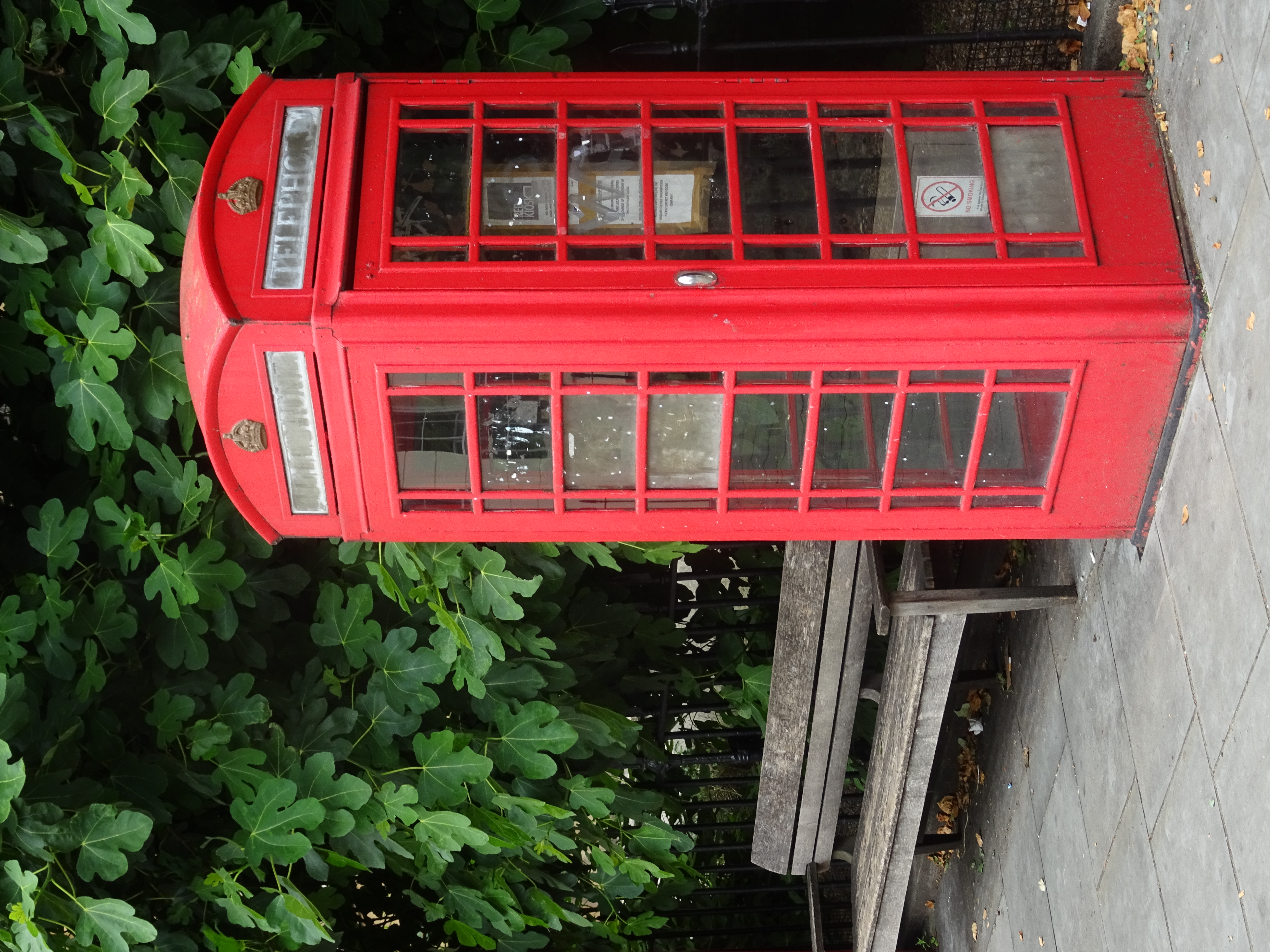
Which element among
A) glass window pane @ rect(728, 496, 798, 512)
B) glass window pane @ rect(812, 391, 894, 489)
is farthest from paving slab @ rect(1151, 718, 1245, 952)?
glass window pane @ rect(728, 496, 798, 512)

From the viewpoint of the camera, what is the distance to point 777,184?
396cm

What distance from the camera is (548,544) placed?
5.49m

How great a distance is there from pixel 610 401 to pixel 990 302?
1.26 metres

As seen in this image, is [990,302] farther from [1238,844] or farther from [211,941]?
[211,941]

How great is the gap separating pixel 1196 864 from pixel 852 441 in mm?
1910

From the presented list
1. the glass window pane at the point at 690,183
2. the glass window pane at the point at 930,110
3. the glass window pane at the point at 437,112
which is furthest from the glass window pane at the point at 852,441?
the glass window pane at the point at 437,112

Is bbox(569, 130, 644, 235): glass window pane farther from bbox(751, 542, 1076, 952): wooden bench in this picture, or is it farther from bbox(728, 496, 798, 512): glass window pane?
bbox(751, 542, 1076, 952): wooden bench

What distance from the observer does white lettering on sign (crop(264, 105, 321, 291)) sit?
3773 mm

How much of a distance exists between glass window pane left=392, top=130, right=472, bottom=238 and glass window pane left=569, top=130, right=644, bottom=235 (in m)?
0.35

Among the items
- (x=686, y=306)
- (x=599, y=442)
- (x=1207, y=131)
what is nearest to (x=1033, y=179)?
(x=1207, y=131)

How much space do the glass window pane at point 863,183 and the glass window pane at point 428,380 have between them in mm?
1339

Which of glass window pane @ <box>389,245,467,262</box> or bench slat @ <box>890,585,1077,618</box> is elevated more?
glass window pane @ <box>389,245,467,262</box>

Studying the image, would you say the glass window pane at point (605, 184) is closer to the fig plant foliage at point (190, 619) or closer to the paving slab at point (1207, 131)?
the fig plant foliage at point (190, 619)

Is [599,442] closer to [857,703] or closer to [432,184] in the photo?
[432,184]
